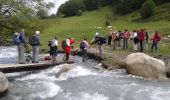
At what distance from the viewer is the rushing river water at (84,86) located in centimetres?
2439

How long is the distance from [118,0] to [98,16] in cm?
693

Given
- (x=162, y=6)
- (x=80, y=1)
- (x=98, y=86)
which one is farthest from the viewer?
(x=80, y=1)

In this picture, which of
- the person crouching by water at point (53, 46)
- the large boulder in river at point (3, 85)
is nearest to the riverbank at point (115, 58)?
the person crouching by water at point (53, 46)

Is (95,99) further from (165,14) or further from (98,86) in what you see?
(165,14)

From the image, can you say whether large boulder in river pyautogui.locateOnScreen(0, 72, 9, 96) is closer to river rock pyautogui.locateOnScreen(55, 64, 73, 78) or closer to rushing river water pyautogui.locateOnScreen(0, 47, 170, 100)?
rushing river water pyautogui.locateOnScreen(0, 47, 170, 100)

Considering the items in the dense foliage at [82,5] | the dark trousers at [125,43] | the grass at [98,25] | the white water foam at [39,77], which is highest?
the dense foliage at [82,5]

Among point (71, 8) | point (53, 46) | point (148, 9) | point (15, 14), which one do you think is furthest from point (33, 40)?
point (71, 8)

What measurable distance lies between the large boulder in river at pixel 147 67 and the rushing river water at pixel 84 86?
2.09 ft

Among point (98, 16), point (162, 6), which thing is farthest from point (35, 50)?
point (98, 16)

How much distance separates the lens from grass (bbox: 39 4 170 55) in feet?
151

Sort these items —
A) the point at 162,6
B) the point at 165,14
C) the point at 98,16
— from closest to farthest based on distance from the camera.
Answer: the point at 165,14, the point at 162,6, the point at 98,16

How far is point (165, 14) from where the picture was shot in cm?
7931

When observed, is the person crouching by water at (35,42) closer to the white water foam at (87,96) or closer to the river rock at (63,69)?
the river rock at (63,69)

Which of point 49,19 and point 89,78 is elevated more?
point 49,19
